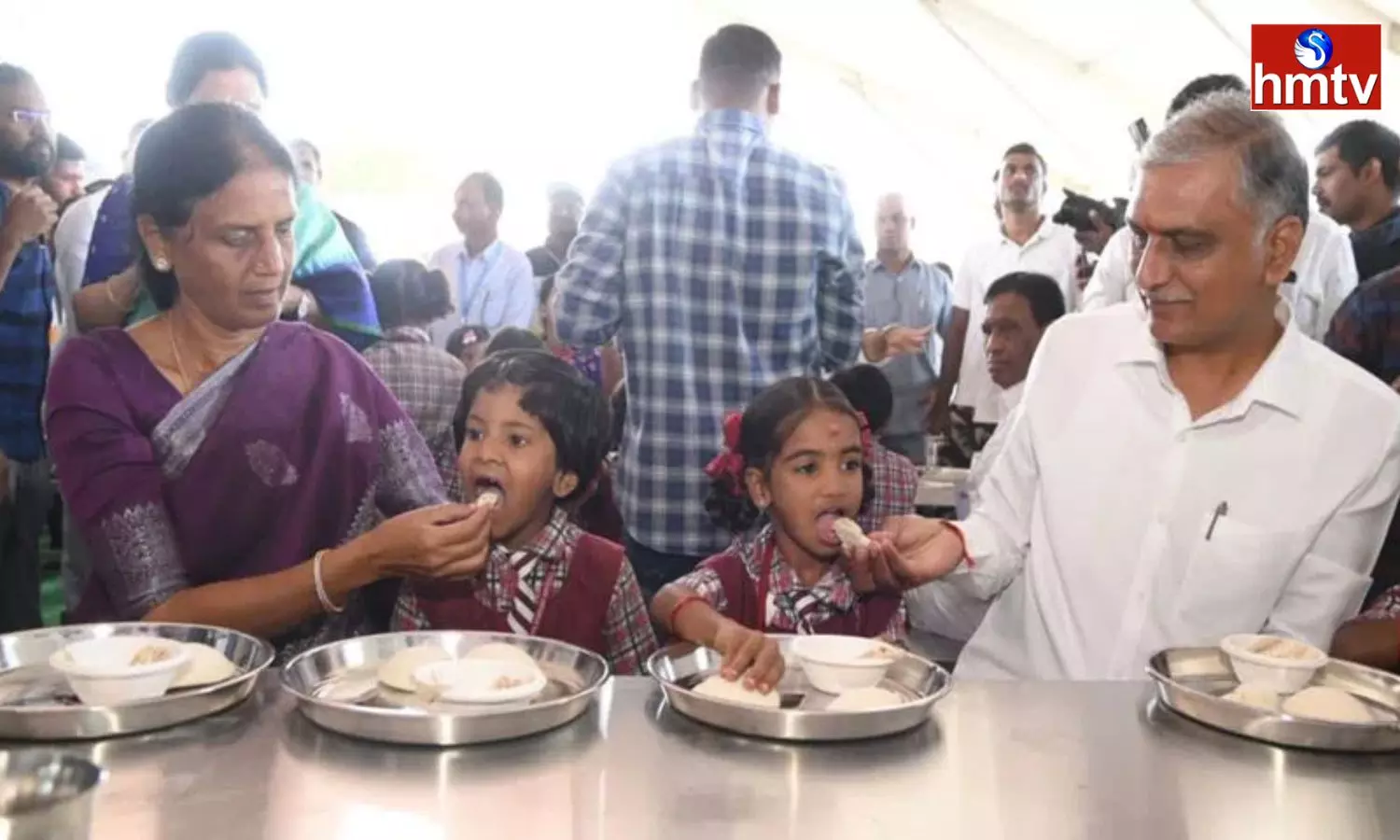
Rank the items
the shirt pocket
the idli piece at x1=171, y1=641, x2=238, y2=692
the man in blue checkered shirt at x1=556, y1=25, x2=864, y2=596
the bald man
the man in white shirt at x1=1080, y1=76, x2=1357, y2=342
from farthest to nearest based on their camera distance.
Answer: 1. the bald man
2. the man in white shirt at x1=1080, y1=76, x2=1357, y2=342
3. the man in blue checkered shirt at x1=556, y1=25, x2=864, y2=596
4. the shirt pocket
5. the idli piece at x1=171, y1=641, x2=238, y2=692

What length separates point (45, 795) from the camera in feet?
3.21

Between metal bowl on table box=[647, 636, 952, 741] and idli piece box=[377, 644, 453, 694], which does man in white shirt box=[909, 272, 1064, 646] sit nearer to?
metal bowl on table box=[647, 636, 952, 741]

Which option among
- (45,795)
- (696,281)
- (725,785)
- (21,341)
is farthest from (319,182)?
(725,785)

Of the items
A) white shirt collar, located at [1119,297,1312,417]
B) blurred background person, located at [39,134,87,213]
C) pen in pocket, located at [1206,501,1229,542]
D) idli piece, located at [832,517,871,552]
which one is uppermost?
blurred background person, located at [39,134,87,213]

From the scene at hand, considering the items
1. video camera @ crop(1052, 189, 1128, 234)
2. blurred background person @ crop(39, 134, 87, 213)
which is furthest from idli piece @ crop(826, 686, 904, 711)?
blurred background person @ crop(39, 134, 87, 213)

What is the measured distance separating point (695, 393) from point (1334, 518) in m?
1.60

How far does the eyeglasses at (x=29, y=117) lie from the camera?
329cm

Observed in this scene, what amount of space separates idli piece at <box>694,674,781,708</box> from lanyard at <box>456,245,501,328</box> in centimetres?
399

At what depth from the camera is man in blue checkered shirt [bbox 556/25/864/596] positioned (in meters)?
2.95

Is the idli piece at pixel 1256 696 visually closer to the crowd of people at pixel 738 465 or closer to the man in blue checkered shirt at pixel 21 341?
the crowd of people at pixel 738 465

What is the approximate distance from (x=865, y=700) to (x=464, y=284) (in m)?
4.26

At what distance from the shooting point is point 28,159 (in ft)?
11.0

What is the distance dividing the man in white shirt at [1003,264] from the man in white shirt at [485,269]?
6.00 ft

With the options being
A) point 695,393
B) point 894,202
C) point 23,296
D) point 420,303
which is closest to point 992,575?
point 695,393
